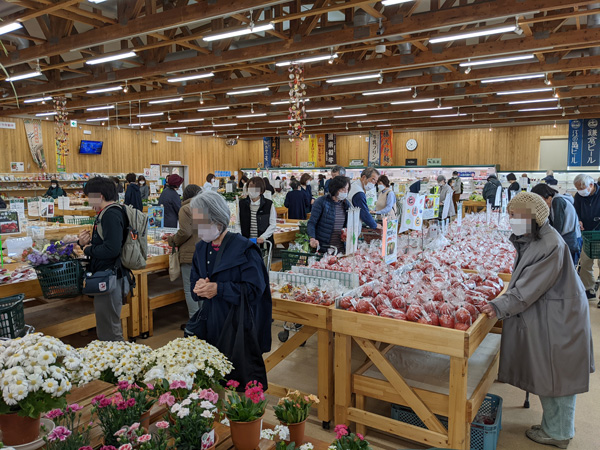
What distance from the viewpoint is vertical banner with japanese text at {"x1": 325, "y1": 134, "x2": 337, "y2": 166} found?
23.4m

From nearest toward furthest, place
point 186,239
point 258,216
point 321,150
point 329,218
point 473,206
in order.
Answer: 1. point 186,239
2. point 329,218
3. point 258,216
4. point 473,206
5. point 321,150

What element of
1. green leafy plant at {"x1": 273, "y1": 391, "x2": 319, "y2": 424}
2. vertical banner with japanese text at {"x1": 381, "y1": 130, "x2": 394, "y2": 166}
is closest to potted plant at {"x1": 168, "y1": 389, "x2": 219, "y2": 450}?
green leafy plant at {"x1": 273, "y1": 391, "x2": 319, "y2": 424}

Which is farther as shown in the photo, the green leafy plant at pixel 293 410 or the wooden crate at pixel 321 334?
the wooden crate at pixel 321 334

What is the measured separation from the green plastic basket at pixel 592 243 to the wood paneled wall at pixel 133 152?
1825 cm

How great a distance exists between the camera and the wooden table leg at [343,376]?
3.07m

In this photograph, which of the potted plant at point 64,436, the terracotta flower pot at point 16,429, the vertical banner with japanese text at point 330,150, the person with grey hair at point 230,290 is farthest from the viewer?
the vertical banner with japanese text at point 330,150

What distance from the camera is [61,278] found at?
349 centimetres

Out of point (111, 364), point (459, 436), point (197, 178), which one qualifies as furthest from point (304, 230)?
point (197, 178)

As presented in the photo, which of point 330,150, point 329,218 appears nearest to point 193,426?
point 329,218

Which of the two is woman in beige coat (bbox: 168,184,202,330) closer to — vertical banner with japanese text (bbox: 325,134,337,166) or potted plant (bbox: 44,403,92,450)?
potted plant (bbox: 44,403,92,450)

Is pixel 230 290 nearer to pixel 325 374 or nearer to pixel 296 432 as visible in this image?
pixel 296 432

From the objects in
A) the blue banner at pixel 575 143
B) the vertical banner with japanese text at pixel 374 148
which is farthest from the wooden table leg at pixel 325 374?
the vertical banner with japanese text at pixel 374 148

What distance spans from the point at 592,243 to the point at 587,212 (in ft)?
2.68

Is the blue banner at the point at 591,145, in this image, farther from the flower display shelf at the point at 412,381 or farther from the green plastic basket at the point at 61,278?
the green plastic basket at the point at 61,278
